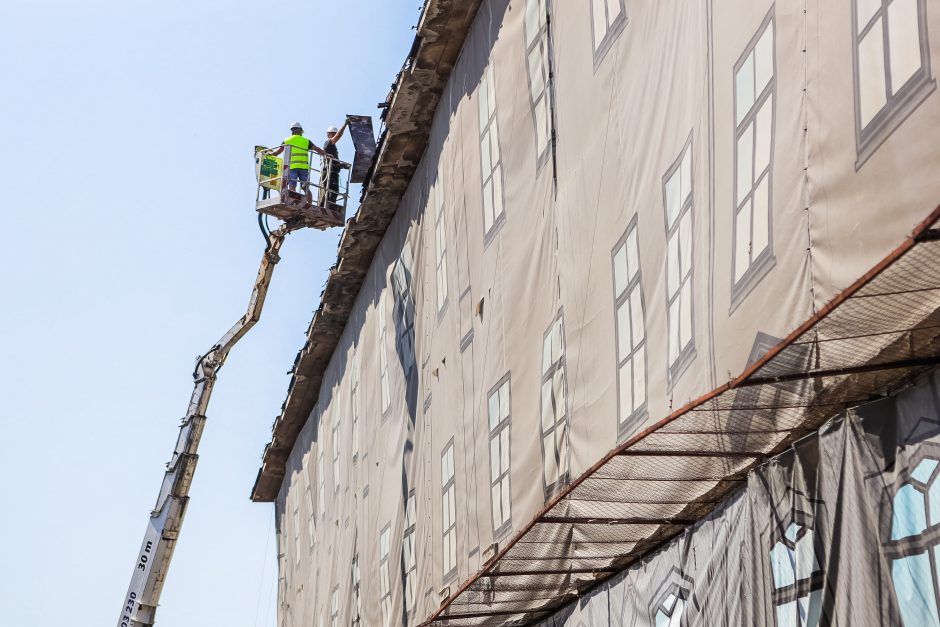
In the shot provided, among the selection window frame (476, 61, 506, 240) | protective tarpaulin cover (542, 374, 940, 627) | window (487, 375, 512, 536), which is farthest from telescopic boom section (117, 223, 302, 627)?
protective tarpaulin cover (542, 374, 940, 627)

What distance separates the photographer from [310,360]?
99.0 feet

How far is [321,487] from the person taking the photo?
2989 centimetres

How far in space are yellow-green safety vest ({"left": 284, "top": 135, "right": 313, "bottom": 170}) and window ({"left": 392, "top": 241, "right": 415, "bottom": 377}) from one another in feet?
16.9

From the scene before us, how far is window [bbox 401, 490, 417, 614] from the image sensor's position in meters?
19.5

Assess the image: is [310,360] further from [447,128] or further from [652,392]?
[652,392]

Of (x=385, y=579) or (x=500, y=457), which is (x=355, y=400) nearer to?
(x=385, y=579)

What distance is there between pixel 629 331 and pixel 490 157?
5.85 meters

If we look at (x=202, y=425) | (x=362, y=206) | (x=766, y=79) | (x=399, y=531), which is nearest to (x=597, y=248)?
(x=766, y=79)

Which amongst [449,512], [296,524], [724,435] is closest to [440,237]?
[449,512]

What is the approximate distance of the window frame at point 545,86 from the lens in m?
13.9

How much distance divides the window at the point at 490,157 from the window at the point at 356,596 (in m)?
9.95

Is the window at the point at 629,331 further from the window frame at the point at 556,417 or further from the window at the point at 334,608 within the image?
the window at the point at 334,608

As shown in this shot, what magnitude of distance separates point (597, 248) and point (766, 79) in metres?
3.81

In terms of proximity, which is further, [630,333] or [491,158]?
[491,158]
